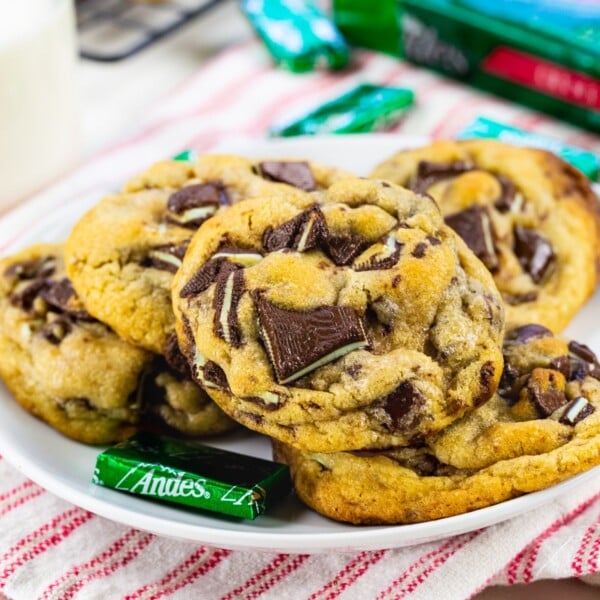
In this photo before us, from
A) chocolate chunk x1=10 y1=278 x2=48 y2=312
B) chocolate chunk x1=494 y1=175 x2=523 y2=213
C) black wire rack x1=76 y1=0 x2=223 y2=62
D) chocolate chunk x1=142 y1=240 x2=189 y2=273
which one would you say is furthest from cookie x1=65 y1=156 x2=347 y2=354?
black wire rack x1=76 y1=0 x2=223 y2=62

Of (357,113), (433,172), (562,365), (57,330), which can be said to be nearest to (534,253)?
(433,172)

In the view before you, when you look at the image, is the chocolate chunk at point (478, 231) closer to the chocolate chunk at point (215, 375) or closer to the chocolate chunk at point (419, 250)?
the chocolate chunk at point (419, 250)

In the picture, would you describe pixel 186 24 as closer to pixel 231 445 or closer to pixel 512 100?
pixel 512 100

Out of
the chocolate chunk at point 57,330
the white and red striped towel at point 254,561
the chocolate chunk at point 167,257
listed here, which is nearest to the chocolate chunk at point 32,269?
the chocolate chunk at point 57,330

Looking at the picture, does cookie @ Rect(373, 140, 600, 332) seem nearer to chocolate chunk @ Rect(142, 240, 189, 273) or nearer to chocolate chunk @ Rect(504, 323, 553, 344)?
chocolate chunk @ Rect(504, 323, 553, 344)

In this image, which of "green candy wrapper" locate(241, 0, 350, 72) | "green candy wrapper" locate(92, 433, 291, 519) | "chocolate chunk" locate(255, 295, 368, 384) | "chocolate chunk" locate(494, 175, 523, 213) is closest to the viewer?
"chocolate chunk" locate(255, 295, 368, 384)

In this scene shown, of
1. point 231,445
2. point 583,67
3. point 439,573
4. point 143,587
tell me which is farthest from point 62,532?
point 583,67

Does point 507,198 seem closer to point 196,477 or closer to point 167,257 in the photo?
point 167,257
